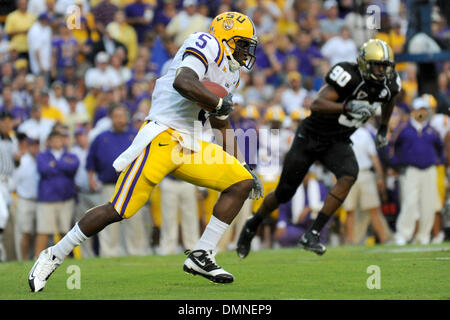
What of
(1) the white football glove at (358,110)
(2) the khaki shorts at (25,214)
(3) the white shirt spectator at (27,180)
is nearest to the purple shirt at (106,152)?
(3) the white shirt spectator at (27,180)

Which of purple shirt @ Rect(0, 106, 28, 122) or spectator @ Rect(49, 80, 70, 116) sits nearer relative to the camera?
purple shirt @ Rect(0, 106, 28, 122)

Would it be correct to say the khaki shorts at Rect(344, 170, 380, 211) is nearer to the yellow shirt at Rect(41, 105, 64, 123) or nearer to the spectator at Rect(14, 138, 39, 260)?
the spectator at Rect(14, 138, 39, 260)

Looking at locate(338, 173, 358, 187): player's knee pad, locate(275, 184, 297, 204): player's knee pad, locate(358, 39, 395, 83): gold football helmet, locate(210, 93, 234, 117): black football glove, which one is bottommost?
locate(275, 184, 297, 204): player's knee pad

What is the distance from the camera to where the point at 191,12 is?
578 inches

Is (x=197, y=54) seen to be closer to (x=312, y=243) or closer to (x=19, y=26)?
(x=312, y=243)

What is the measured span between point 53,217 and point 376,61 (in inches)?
193

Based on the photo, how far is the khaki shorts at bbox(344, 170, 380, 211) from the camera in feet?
38.0

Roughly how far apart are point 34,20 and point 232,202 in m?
9.04

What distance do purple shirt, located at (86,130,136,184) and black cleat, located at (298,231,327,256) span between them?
3786 mm

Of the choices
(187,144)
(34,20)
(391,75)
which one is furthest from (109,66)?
(187,144)

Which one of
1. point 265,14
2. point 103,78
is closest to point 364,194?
point 103,78

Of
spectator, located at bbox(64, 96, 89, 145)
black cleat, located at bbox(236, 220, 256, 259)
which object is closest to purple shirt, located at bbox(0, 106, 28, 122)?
spectator, located at bbox(64, 96, 89, 145)

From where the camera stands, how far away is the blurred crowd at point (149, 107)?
36.1ft
